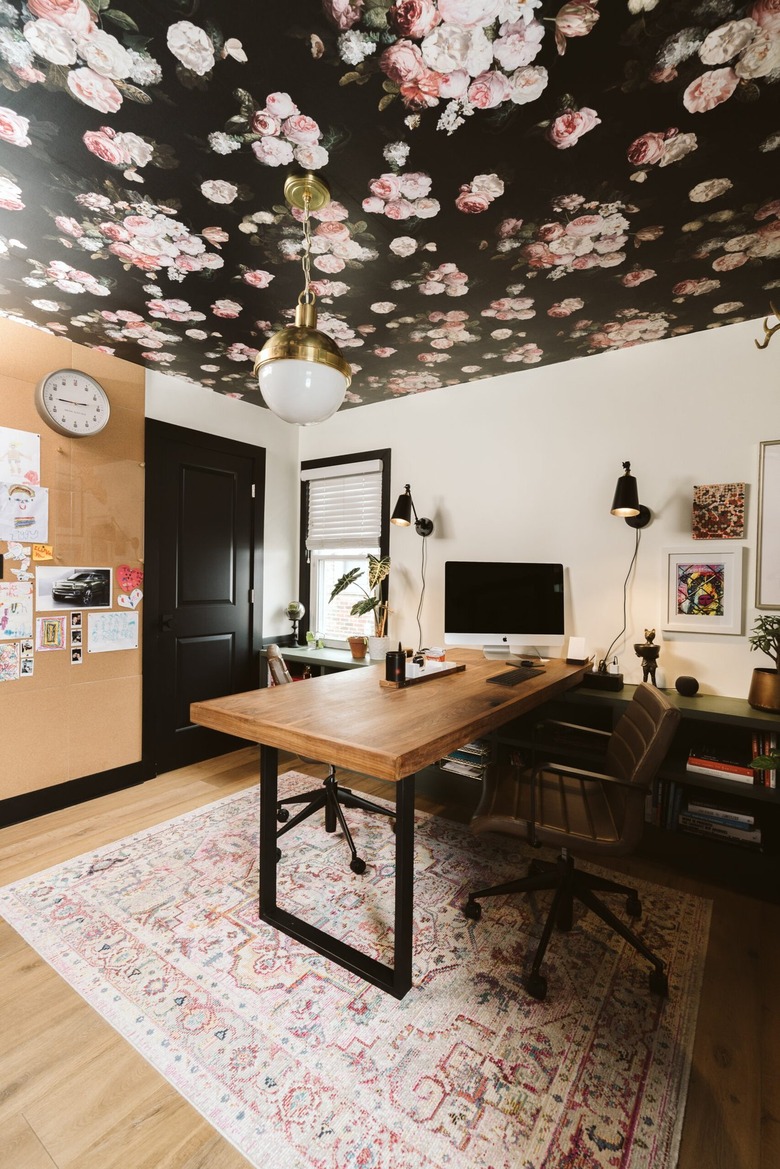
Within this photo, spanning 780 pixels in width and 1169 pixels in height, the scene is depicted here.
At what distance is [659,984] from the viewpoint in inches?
64.8

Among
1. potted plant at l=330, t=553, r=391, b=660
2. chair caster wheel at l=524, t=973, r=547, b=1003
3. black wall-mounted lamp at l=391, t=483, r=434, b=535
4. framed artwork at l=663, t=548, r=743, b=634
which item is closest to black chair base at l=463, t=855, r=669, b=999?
chair caster wheel at l=524, t=973, r=547, b=1003

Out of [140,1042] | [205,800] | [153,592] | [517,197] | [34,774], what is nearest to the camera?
[140,1042]

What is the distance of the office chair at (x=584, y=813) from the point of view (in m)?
1.62

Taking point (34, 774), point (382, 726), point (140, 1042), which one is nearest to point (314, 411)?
point (382, 726)

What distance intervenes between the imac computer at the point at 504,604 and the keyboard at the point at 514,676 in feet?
0.99

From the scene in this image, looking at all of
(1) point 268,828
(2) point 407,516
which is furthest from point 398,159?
(1) point 268,828

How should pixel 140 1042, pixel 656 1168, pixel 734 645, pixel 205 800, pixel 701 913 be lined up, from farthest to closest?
1. pixel 205 800
2. pixel 734 645
3. pixel 701 913
4. pixel 140 1042
5. pixel 656 1168

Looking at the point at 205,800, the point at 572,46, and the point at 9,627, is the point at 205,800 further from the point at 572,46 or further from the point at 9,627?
the point at 572,46

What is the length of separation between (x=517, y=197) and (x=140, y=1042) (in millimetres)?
2932

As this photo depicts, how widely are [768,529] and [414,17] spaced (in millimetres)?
2544

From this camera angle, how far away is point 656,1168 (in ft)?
3.81

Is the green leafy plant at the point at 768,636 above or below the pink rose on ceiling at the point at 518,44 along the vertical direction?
below

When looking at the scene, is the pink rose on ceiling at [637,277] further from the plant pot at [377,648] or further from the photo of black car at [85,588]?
the photo of black car at [85,588]

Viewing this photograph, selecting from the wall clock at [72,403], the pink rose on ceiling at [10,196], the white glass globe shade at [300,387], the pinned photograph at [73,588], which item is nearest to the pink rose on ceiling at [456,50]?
the white glass globe shade at [300,387]
